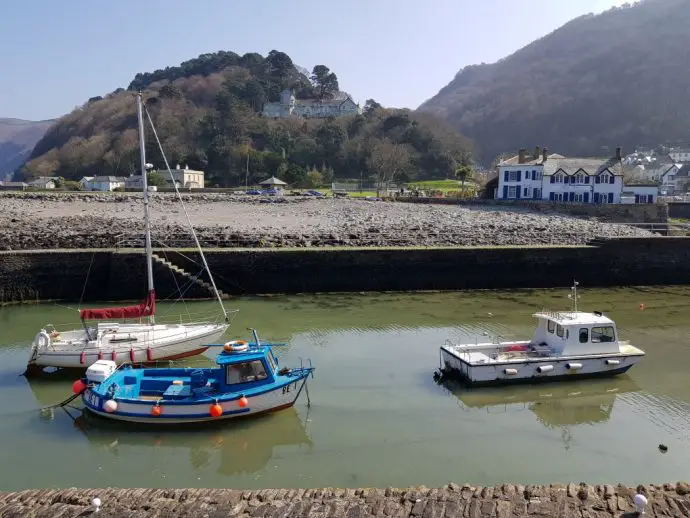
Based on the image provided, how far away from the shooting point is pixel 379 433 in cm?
1035

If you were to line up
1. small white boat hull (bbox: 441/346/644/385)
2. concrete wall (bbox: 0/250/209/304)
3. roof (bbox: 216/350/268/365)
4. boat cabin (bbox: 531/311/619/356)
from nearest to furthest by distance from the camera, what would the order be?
roof (bbox: 216/350/268/365) < small white boat hull (bbox: 441/346/644/385) < boat cabin (bbox: 531/311/619/356) < concrete wall (bbox: 0/250/209/304)

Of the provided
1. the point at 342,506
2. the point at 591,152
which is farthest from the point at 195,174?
the point at 591,152

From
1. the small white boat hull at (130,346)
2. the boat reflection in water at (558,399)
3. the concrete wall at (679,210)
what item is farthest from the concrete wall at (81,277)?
the concrete wall at (679,210)

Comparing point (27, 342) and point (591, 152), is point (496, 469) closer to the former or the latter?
point (27, 342)

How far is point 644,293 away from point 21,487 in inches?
879

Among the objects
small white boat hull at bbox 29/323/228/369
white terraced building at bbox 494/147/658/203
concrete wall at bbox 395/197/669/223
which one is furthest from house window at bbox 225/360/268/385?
white terraced building at bbox 494/147/658/203

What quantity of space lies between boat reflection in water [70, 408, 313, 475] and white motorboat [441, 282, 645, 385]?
408cm

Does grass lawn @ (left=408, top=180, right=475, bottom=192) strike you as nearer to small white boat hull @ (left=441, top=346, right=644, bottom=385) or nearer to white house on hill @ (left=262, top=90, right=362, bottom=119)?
white house on hill @ (left=262, top=90, right=362, bottom=119)

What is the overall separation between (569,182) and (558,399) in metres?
33.3

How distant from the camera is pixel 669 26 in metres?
187

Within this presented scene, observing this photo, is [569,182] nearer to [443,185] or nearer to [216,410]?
[443,185]

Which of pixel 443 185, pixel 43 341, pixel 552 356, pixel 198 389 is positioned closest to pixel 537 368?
pixel 552 356

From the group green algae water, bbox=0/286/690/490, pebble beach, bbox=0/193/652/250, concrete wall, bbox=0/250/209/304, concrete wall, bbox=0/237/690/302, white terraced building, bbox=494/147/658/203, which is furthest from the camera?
white terraced building, bbox=494/147/658/203

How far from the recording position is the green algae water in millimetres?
9086
